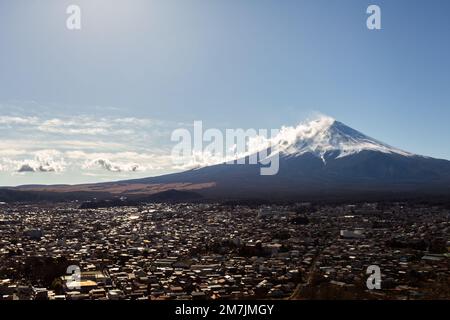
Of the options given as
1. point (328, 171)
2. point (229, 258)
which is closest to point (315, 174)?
point (328, 171)

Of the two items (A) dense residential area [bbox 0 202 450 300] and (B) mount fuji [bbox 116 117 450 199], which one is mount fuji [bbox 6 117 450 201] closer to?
(B) mount fuji [bbox 116 117 450 199]

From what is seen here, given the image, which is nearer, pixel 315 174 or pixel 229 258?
pixel 229 258

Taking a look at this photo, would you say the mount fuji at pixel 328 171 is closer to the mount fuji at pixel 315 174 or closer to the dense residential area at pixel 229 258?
the mount fuji at pixel 315 174

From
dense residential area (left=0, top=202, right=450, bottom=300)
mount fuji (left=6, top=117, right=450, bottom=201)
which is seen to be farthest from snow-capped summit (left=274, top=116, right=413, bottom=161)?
dense residential area (left=0, top=202, right=450, bottom=300)

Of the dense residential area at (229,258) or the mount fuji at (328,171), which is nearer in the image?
the dense residential area at (229,258)

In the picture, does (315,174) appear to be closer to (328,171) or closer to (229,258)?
(328,171)

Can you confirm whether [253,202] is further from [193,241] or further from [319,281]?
[319,281]

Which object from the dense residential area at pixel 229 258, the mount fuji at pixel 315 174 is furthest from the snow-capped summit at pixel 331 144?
the dense residential area at pixel 229 258
